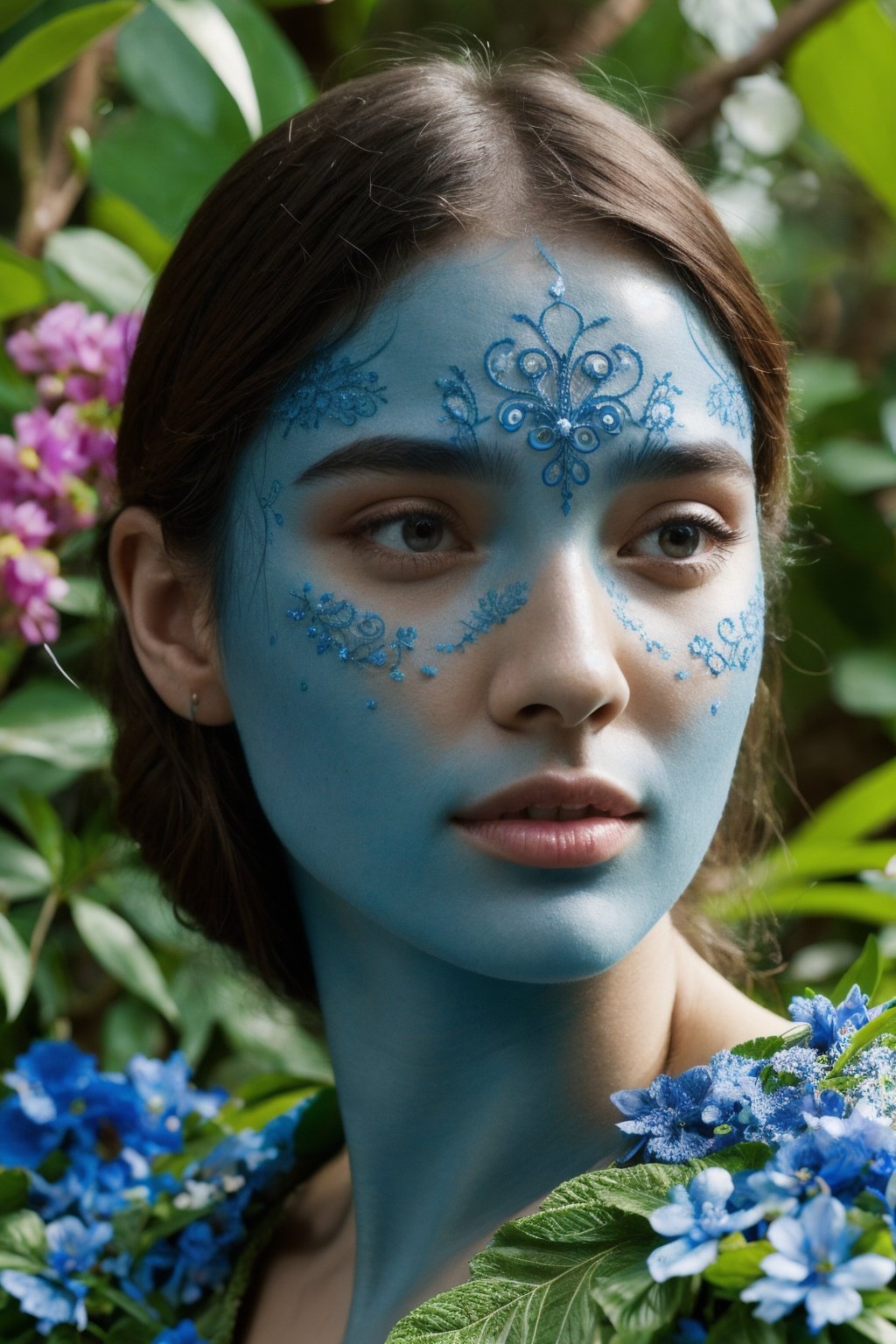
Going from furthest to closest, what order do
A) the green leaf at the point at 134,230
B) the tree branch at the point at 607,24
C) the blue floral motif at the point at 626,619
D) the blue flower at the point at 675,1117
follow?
the tree branch at the point at 607,24 → the green leaf at the point at 134,230 → the blue floral motif at the point at 626,619 → the blue flower at the point at 675,1117

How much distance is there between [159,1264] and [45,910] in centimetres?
46

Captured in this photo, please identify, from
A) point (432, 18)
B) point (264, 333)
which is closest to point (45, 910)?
point (264, 333)

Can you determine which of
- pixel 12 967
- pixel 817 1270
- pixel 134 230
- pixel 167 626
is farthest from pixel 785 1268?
pixel 134 230

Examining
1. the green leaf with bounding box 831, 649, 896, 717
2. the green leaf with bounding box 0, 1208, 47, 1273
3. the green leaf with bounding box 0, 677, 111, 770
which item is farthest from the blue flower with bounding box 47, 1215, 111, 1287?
the green leaf with bounding box 831, 649, 896, 717

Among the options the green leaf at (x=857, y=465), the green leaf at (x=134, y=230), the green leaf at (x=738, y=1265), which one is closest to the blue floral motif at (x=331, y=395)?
the green leaf at (x=738, y=1265)

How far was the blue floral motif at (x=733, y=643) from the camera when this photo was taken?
46.5 inches

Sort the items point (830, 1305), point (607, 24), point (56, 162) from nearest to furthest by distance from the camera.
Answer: point (830, 1305) < point (56, 162) < point (607, 24)

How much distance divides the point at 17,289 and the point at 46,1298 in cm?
111

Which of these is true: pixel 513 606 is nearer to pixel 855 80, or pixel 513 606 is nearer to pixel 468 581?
pixel 468 581

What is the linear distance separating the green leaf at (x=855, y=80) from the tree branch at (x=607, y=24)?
0.97 ft

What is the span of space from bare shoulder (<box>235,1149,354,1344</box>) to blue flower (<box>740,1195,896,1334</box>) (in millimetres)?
635

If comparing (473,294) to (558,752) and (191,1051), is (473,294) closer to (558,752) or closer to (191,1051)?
(558,752)

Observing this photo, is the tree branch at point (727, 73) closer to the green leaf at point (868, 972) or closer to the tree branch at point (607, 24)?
the tree branch at point (607, 24)

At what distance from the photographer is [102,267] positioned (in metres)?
1.95
